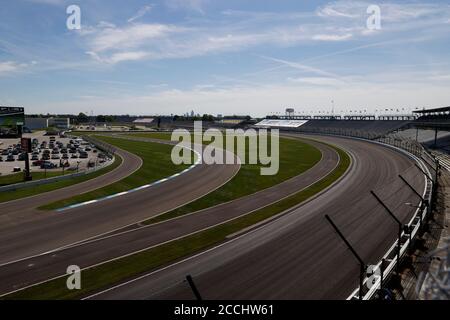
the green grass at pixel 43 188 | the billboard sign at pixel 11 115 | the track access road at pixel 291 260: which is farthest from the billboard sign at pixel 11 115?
the track access road at pixel 291 260

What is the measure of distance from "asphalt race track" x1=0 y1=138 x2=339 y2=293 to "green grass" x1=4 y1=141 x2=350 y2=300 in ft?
3.32

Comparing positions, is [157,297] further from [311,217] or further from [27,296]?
[311,217]

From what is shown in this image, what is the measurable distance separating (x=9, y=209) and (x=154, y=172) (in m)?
21.5

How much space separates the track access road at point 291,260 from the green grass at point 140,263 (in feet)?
2.86

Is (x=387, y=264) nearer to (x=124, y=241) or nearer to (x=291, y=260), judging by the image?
(x=291, y=260)

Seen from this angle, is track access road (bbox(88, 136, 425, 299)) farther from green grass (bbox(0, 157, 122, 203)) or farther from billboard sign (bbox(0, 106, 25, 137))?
billboard sign (bbox(0, 106, 25, 137))

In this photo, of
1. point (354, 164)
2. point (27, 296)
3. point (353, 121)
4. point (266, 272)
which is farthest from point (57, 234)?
point (353, 121)

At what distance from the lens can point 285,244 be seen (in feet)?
69.1

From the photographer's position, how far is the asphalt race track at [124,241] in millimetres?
18828

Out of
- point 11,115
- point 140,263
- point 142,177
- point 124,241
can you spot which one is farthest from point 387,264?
point 11,115

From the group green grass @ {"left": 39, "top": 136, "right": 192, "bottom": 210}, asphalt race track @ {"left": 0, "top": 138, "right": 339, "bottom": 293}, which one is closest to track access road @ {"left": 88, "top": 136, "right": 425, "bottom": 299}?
asphalt race track @ {"left": 0, "top": 138, "right": 339, "bottom": 293}

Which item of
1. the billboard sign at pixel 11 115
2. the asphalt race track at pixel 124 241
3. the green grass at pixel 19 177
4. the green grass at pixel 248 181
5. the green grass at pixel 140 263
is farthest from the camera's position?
the billboard sign at pixel 11 115

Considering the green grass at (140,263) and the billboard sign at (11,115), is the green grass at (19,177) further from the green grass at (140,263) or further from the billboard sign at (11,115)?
the green grass at (140,263)
